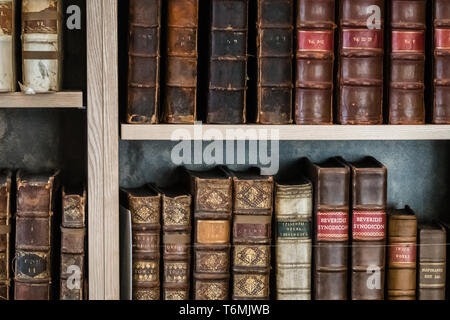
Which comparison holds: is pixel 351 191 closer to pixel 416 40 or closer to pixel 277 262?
pixel 277 262

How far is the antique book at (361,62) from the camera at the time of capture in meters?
1.57

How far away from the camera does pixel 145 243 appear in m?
1.60

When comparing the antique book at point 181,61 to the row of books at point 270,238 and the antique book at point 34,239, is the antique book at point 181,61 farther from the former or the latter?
the antique book at point 34,239

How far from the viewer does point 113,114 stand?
4.99 feet

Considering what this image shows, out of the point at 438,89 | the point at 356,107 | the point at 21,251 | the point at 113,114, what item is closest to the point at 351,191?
the point at 356,107

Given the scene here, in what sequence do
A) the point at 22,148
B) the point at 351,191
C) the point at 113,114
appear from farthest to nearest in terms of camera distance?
the point at 22,148, the point at 351,191, the point at 113,114

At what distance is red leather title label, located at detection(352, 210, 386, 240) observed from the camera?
1.64m

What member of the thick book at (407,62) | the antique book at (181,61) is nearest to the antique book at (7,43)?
the antique book at (181,61)

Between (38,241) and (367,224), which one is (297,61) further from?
(38,241)

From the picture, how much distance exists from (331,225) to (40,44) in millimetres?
761

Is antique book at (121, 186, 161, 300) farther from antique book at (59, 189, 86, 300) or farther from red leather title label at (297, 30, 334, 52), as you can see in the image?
red leather title label at (297, 30, 334, 52)

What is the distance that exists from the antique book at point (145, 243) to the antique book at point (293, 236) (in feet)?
0.92

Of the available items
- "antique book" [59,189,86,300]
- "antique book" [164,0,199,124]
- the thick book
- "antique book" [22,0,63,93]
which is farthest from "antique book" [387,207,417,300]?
"antique book" [22,0,63,93]

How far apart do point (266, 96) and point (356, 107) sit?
21 cm
